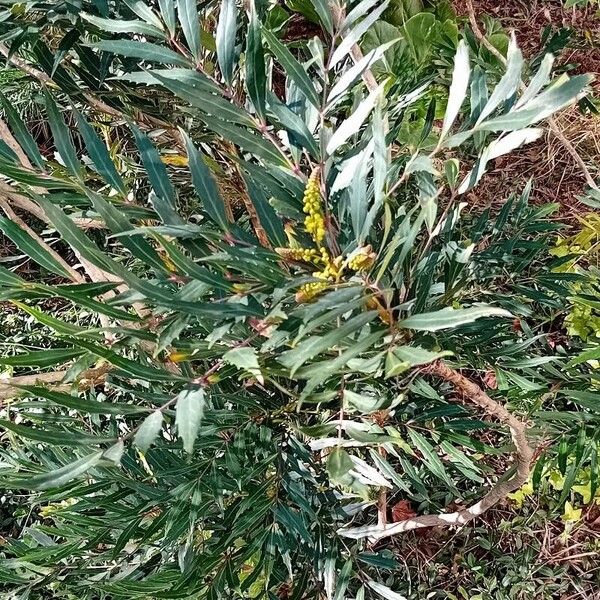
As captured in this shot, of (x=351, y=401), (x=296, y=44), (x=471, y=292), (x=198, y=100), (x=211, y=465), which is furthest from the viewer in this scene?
(x=296, y=44)

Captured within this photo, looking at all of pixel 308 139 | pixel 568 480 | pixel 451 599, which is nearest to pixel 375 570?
pixel 451 599

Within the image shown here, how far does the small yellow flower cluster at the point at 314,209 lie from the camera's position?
0.58 m

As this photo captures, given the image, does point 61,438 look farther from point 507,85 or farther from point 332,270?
point 507,85

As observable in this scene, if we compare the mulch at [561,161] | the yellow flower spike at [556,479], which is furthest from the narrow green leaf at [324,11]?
the mulch at [561,161]

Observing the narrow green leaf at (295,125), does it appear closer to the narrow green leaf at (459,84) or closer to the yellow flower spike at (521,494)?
the narrow green leaf at (459,84)

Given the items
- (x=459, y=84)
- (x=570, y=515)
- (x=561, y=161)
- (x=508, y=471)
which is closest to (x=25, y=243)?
(x=459, y=84)

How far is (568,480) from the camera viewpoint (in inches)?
41.1

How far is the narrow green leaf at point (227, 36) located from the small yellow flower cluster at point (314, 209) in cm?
13

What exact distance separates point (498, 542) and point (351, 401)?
1.07m

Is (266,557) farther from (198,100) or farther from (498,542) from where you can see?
(498,542)

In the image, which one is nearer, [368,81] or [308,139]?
[308,139]

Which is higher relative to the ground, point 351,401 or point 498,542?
point 351,401

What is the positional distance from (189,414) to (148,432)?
0.15 feet

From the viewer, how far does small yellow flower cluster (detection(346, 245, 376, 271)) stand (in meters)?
0.54
